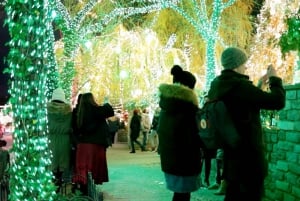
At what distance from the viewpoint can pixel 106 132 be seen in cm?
801

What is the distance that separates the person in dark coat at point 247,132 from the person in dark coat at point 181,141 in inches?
44.6

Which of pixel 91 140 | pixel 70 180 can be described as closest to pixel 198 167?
pixel 91 140

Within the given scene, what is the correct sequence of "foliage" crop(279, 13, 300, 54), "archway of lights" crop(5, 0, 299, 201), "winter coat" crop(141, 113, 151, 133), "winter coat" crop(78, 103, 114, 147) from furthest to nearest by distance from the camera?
"winter coat" crop(141, 113, 151, 133) < "winter coat" crop(78, 103, 114, 147) < "foliage" crop(279, 13, 300, 54) < "archway of lights" crop(5, 0, 299, 201)

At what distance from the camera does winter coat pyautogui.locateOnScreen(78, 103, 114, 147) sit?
776cm

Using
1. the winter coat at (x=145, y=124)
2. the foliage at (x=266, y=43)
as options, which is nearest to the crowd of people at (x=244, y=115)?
the foliage at (x=266, y=43)

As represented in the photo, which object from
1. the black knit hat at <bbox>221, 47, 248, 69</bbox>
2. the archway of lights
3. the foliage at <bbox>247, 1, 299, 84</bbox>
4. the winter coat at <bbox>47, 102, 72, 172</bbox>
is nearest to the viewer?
the black knit hat at <bbox>221, 47, 248, 69</bbox>

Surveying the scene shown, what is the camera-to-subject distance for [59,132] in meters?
8.05

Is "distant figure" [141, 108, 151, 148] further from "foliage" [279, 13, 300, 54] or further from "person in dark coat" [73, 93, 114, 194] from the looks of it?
"foliage" [279, 13, 300, 54]

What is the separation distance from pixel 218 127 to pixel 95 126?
13.2ft

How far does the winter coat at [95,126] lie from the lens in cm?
776

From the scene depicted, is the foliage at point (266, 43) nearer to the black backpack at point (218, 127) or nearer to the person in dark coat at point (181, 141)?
the person in dark coat at point (181, 141)

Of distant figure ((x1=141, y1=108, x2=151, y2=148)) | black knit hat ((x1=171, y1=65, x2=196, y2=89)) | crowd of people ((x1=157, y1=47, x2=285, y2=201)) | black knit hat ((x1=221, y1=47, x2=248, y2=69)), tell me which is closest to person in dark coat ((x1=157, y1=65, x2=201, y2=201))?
black knit hat ((x1=171, y1=65, x2=196, y2=89))

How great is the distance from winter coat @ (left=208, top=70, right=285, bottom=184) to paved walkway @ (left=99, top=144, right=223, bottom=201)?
13.7ft

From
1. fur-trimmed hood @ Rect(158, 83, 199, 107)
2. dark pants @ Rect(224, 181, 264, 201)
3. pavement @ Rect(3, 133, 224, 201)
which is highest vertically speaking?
fur-trimmed hood @ Rect(158, 83, 199, 107)
